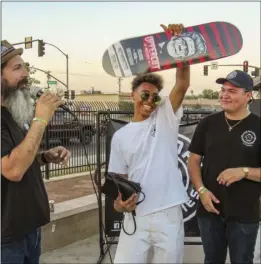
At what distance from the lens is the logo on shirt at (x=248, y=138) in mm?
2234

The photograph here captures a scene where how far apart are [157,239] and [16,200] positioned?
79 cm

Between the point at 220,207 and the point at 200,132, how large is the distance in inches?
19.7

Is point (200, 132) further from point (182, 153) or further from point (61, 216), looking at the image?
point (61, 216)

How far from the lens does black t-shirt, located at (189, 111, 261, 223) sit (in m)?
2.24

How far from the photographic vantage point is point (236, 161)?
225 cm

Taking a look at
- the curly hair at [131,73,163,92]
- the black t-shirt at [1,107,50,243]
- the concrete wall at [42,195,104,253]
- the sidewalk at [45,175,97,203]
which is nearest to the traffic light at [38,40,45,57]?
the sidewalk at [45,175,97,203]

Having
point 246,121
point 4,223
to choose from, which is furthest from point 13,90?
point 246,121

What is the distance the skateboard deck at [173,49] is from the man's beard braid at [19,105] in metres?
0.52

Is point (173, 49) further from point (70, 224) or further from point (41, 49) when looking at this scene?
point (41, 49)

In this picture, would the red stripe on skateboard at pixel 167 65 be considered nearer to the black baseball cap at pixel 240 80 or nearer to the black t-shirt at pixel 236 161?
the black baseball cap at pixel 240 80

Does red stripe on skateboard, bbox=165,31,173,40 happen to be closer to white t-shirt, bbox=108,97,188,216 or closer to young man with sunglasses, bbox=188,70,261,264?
white t-shirt, bbox=108,97,188,216

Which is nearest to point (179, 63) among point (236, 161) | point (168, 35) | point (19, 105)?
point (168, 35)

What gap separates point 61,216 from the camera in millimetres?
4094

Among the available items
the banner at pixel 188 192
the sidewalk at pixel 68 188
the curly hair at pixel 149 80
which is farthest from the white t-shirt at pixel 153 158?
the sidewalk at pixel 68 188
